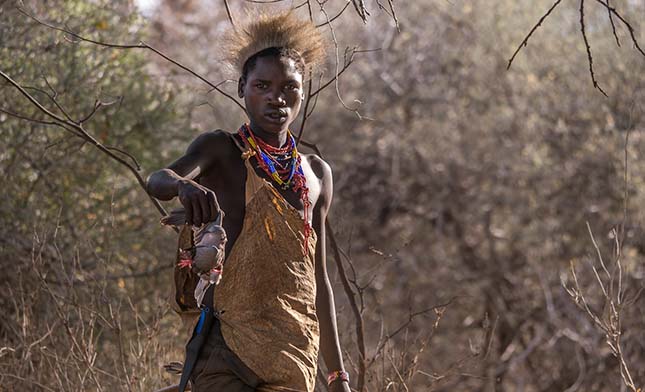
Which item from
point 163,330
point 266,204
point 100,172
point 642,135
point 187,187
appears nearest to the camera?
point 187,187

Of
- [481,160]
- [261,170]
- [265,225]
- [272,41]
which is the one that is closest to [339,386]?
[265,225]

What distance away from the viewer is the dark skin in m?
3.38

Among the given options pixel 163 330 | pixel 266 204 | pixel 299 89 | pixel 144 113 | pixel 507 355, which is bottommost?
pixel 507 355

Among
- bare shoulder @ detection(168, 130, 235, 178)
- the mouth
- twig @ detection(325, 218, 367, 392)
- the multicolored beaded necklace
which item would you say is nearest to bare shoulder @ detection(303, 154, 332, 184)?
the multicolored beaded necklace

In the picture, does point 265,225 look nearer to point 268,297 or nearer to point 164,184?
point 268,297

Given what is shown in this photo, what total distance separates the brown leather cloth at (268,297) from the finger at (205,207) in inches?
21.6

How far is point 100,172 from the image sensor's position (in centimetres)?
805

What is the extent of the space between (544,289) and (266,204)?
933 cm

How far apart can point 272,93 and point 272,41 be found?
0.20m

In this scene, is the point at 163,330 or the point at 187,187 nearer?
the point at 187,187

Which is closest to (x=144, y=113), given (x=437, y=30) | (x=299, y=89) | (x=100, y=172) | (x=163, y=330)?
(x=100, y=172)

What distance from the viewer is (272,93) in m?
3.56

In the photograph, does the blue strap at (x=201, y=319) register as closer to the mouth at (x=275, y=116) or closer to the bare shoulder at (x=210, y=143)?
the bare shoulder at (x=210, y=143)

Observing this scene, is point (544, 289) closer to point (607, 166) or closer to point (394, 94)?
point (607, 166)
